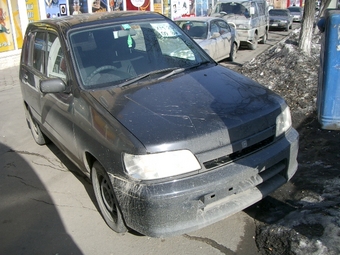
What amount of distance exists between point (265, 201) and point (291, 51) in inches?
214

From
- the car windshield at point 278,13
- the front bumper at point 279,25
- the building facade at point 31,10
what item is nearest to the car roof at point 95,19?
the building facade at point 31,10

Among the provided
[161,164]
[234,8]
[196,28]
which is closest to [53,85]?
[161,164]

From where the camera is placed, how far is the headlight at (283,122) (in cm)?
326

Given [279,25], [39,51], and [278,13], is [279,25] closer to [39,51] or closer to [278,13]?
[278,13]

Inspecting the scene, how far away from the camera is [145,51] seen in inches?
160

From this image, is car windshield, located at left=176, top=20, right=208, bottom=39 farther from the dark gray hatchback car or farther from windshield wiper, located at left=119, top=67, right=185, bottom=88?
windshield wiper, located at left=119, top=67, right=185, bottom=88

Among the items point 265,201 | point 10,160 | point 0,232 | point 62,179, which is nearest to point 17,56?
point 10,160

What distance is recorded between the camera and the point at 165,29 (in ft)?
14.5

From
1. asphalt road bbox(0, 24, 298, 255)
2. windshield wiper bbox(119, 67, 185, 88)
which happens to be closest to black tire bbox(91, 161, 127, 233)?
asphalt road bbox(0, 24, 298, 255)

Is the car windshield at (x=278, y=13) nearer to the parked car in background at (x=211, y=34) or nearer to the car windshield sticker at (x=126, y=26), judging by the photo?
the parked car in background at (x=211, y=34)

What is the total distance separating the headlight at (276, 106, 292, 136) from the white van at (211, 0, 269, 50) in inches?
413

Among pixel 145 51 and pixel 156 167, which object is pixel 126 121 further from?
pixel 145 51

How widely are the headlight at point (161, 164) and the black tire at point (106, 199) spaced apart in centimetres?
43

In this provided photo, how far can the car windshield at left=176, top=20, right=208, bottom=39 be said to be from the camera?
10.2m
